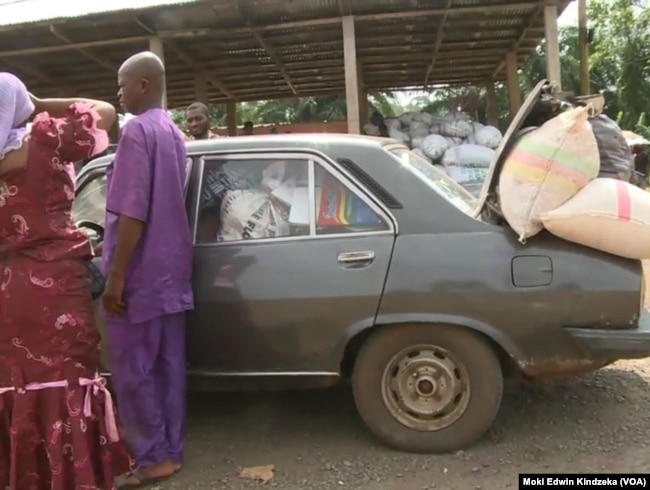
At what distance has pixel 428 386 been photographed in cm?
328

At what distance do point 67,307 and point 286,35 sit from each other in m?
8.36

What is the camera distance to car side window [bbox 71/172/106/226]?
3.77 m

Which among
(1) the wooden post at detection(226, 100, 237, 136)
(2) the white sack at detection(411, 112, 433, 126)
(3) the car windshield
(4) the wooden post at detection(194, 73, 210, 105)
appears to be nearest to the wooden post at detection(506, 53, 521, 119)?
(2) the white sack at detection(411, 112, 433, 126)

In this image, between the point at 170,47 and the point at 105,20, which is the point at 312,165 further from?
the point at 170,47

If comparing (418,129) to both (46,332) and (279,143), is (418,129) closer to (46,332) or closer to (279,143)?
(279,143)

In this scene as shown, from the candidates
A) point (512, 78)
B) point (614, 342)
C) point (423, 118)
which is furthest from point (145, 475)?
point (512, 78)

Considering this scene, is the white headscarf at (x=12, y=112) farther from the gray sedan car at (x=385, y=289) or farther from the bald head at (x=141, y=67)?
the gray sedan car at (x=385, y=289)

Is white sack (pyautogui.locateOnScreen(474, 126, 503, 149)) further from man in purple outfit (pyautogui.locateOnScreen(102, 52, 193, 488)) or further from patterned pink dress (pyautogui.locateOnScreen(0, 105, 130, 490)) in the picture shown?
patterned pink dress (pyautogui.locateOnScreen(0, 105, 130, 490))

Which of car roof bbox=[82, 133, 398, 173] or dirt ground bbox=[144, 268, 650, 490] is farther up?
car roof bbox=[82, 133, 398, 173]

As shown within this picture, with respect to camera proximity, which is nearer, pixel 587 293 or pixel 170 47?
pixel 587 293

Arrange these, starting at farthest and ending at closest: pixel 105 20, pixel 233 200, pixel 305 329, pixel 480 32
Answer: pixel 480 32 → pixel 105 20 → pixel 233 200 → pixel 305 329

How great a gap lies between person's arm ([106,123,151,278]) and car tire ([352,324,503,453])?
1187mm

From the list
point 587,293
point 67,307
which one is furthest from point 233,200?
point 587,293

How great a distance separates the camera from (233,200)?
3.54 m
